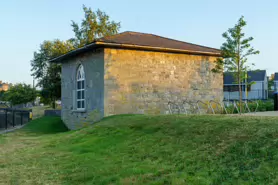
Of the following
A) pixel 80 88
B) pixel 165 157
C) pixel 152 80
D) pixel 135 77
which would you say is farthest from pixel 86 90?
pixel 165 157

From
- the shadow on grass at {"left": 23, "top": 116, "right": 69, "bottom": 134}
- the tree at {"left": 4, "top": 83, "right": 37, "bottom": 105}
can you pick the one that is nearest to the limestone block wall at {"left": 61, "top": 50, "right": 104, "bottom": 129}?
the shadow on grass at {"left": 23, "top": 116, "right": 69, "bottom": 134}

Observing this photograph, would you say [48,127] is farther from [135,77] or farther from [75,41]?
[75,41]

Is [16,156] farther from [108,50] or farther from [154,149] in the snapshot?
[108,50]

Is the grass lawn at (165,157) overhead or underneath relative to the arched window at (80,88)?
underneath

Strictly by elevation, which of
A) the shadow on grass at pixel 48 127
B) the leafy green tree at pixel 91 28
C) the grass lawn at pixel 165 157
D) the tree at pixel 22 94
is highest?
the leafy green tree at pixel 91 28

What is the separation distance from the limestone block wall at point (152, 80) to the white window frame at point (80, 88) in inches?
110

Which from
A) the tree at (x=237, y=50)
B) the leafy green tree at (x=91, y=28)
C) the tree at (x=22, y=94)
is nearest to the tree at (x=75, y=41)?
the leafy green tree at (x=91, y=28)

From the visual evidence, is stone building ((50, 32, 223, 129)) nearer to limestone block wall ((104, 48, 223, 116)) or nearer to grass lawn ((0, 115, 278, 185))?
limestone block wall ((104, 48, 223, 116))

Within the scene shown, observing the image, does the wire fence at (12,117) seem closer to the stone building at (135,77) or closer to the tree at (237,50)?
the stone building at (135,77)

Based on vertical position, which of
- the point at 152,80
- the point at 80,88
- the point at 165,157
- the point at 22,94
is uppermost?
the point at 152,80

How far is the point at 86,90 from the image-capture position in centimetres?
1633

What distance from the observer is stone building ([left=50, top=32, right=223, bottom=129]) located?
47.7 ft

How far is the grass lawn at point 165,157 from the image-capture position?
16.3ft

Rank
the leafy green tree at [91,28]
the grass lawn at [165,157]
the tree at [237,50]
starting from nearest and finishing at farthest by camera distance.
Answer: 1. the grass lawn at [165,157]
2. the tree at [237,50]
3. the leafy green tree at [91,28]
